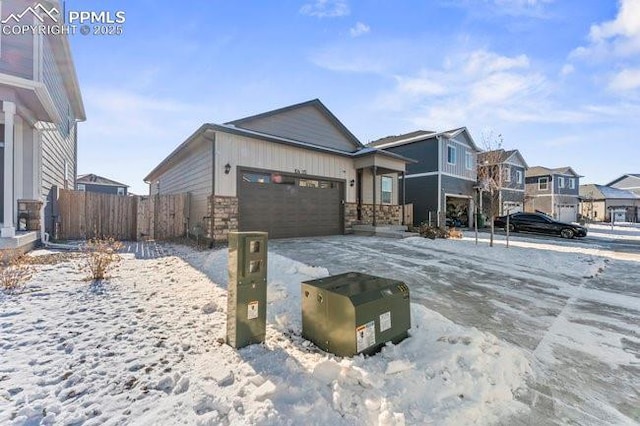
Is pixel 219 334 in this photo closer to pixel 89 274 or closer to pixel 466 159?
pixel 89 274

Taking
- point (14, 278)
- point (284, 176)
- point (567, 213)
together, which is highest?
point (284, 176)

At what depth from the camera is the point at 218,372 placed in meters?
2.25

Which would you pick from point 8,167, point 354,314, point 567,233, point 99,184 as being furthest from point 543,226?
point 99,184

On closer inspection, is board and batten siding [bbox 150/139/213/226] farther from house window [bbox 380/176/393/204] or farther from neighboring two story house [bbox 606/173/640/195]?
neighboring two story house [bbox 606/173/640/195]

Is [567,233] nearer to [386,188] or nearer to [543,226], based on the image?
[543,226]

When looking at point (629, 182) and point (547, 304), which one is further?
point (629, 182)

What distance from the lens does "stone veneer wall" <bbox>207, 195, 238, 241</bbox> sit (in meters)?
8.88

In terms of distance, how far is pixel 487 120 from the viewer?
14023mm

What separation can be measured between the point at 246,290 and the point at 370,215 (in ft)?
37.5

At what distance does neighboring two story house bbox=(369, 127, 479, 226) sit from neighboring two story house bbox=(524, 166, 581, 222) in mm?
13046

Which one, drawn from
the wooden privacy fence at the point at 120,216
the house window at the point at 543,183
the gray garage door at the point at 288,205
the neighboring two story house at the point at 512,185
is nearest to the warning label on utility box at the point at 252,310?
the gray garage door at the point at 288,205

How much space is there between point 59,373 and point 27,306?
2.03 metres

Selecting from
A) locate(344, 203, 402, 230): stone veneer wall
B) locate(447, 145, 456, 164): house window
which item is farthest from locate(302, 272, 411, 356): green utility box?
locate(447, 145, 456, 164): house window

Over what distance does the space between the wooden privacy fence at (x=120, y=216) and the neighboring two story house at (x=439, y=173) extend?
13.6m
